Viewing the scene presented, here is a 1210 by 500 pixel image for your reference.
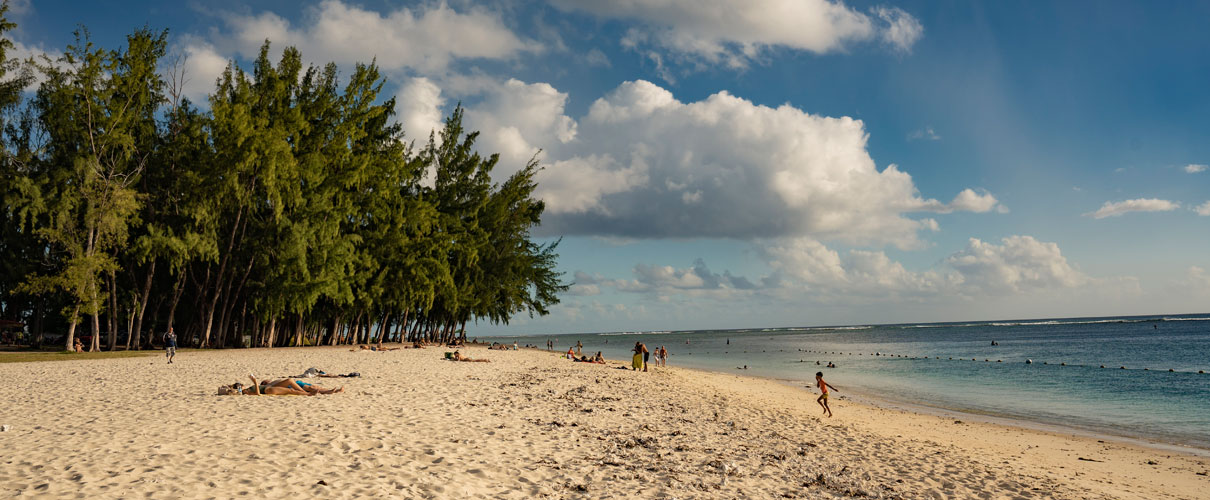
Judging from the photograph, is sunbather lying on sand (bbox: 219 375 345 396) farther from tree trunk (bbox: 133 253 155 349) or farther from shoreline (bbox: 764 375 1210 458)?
tree trunk (bbox: 133 253 155 349)

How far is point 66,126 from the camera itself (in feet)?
102

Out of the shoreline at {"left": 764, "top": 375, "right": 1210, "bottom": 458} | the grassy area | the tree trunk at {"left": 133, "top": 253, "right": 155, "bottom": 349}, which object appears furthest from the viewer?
the tree trunk at {"left": 133, "top": 253, "right": 155, "bottom": 349}

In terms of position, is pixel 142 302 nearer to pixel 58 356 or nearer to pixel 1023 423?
pixel 58 356

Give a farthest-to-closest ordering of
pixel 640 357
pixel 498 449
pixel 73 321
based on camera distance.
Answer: pixel 640 357, pixel 73 321, pixel 498 449

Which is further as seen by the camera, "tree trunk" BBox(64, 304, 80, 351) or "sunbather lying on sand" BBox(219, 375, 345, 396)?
"tree trunk" BBox(64, 304, 80, 351)

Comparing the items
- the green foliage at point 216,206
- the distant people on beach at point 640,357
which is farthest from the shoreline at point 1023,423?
the green foliage at point 216,206

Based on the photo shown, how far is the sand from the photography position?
26.8 ft

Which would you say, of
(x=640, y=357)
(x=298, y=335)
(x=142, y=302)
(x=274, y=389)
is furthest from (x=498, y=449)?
(x=298, y=335)

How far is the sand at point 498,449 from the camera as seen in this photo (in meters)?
8.18

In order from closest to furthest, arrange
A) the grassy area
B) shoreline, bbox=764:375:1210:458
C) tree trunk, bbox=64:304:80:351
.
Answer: shoreline, bbox=764:375:1210:458 < the grassy area < tree trunk, bbox=64:304:80:351

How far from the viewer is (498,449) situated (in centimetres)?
1040

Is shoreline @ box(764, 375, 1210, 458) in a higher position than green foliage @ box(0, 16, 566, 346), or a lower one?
lower

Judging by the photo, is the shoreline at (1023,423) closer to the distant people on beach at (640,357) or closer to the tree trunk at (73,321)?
the distant people on beach at (640,357)

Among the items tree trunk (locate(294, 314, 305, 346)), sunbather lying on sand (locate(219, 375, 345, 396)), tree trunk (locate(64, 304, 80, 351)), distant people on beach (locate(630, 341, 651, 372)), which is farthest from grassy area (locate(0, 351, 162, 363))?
distant people on beach (locate(630, 341, 651, 372))
